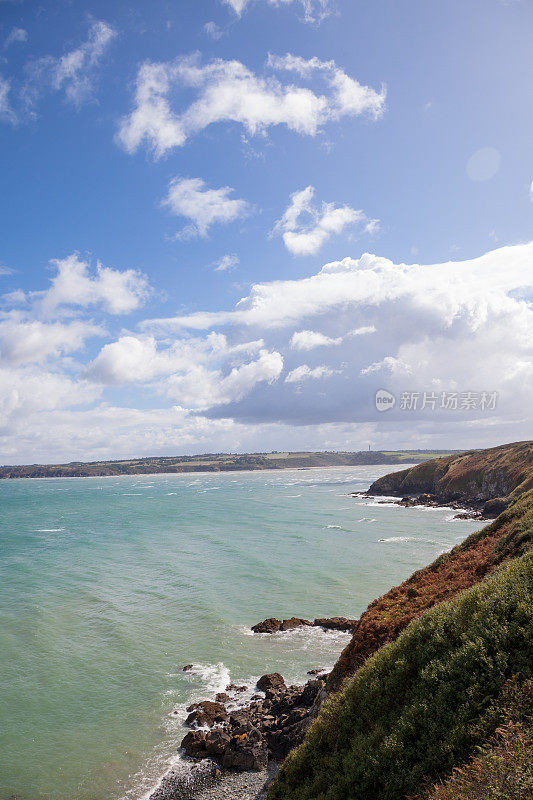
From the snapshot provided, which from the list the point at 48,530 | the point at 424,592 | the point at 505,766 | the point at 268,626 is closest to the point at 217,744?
the point at 424,592

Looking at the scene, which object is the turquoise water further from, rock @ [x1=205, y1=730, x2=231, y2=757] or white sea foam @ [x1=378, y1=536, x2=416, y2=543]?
rock @ [x1=205, y1=730, x2=231, y2=757]

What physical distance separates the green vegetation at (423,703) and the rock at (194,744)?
24.7 ft

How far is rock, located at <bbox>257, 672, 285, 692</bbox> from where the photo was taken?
21.6 metres

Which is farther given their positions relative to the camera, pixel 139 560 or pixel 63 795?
pixel 139 560

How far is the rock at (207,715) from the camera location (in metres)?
19.5

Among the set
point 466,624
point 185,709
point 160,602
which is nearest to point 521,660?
point 466,624

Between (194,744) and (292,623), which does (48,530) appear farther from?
(194,744)

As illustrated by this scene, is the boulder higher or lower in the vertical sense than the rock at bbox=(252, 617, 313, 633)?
higher

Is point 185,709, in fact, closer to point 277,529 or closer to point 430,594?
point 430,594

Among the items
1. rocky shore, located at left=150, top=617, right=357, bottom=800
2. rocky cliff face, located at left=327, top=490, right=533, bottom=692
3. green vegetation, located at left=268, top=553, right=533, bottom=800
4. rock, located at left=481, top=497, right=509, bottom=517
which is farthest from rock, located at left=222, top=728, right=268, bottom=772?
rock, located at left=481, top=497, right=509, bottom=517

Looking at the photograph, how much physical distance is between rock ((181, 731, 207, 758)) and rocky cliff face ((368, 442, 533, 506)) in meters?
62.5

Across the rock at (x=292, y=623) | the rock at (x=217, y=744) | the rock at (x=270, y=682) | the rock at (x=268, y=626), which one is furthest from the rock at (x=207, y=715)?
the rock at (x=292, y=623)

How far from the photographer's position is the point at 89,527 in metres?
80.7

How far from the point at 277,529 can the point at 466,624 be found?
6390 cm
